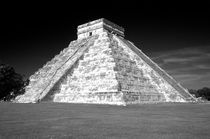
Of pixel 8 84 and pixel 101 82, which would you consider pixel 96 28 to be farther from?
pixel 101 82

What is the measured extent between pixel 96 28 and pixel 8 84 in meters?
18.4

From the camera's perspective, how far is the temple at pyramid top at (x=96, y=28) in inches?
1541

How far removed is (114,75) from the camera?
23422 mm

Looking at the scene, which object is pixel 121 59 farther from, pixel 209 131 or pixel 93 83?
pixel 209 131

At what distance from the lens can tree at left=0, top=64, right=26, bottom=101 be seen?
1188 inches

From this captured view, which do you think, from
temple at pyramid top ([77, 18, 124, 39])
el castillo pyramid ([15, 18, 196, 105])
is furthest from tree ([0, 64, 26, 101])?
temple at pyramid top ([77, 18, 124, 39])

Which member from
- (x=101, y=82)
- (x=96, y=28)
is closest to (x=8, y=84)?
(x=101, y=82)

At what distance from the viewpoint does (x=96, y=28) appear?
39.8m

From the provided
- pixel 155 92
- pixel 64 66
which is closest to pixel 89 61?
pixel 64 66

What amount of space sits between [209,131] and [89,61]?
21.3m

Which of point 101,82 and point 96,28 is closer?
point 101,82

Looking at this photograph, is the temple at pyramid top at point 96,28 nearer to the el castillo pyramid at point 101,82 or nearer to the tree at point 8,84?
the el castillo pyramid at point 101,82

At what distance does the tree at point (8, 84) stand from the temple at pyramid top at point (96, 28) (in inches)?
621

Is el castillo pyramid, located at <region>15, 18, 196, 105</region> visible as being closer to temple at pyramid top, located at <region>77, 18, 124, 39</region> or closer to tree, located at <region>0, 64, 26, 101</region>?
tree, located at <region>0, 64, 26, 101</region>
